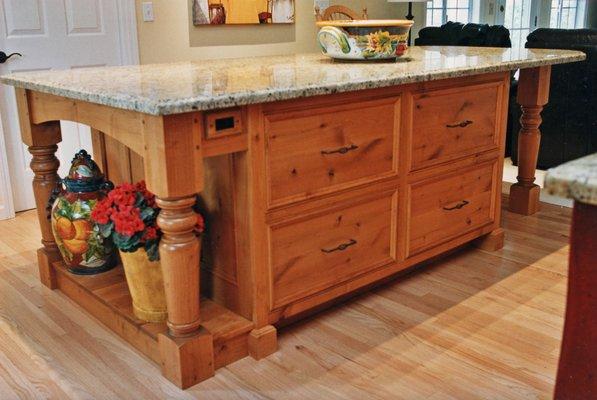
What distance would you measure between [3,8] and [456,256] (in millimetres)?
2572

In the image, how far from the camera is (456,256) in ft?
9.43

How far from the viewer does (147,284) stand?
2.03 meters

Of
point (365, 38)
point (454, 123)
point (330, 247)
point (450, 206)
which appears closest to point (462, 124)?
point (454, 123)

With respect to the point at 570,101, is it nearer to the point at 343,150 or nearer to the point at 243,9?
the point at 243,9

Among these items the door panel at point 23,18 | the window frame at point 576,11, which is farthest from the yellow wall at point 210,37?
the window frame at point 576,11

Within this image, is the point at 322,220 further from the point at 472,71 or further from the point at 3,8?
the point at 3,8

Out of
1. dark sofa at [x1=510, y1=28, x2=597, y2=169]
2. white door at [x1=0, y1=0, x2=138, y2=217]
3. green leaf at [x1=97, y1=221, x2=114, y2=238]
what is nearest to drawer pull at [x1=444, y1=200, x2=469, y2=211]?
green leaf at [x1=97, y1=221, x2=114, y2=238]

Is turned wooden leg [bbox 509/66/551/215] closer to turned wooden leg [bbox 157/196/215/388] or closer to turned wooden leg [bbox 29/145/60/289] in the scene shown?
turned wooden leg [bbox 157/196/215/388]

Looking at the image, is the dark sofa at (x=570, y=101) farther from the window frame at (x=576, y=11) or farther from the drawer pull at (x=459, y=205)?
the window frame at (x=576, y=11)

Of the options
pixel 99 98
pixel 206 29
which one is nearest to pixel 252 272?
pixel 99 98

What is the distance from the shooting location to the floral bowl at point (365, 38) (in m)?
2.47

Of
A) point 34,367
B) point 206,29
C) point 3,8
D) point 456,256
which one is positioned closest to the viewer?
point 34,367

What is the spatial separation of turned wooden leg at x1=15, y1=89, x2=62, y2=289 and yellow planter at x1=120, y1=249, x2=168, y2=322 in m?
0.63

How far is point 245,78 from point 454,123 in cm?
92
